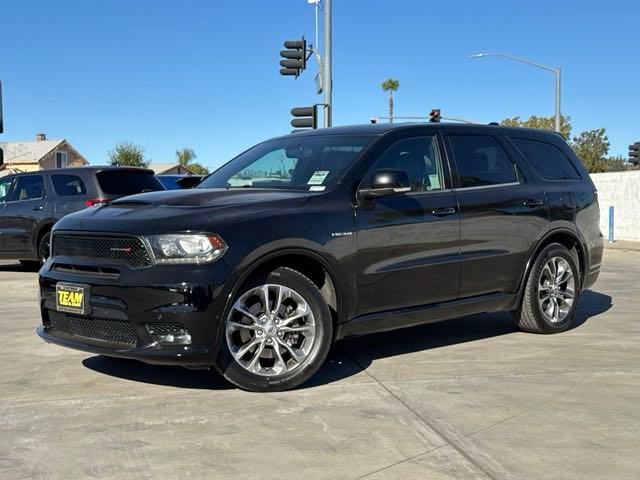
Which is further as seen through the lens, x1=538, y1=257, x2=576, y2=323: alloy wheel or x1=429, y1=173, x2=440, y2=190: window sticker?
x1=538, y1=257, x2=576, y2=323: alloy wheel

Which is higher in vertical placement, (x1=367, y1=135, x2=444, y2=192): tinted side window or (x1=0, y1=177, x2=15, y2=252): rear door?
(x1=367, y1=135, x2=444, y2=192): tinted side window

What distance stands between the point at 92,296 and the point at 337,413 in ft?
5.47

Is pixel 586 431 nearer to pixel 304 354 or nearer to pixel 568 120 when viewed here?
pixel 304 354

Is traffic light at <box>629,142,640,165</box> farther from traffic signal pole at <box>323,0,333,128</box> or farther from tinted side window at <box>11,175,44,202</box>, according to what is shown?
tinted side window at <box>11,175,44,202</box>

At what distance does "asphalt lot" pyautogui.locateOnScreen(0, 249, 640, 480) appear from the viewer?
3.60 meters

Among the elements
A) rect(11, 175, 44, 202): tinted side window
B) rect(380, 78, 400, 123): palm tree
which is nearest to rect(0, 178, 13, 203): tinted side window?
rect(11, 175, 44, 202): tinted side window

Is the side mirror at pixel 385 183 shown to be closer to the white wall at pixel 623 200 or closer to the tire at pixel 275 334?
the tire at pixel 275 334

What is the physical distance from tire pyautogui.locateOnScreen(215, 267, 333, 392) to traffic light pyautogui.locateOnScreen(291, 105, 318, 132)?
1048 centimetres

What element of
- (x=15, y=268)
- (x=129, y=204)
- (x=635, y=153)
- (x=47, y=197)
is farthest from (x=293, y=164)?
(x=635, y=153)

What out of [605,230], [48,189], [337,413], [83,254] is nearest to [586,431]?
[337,413]

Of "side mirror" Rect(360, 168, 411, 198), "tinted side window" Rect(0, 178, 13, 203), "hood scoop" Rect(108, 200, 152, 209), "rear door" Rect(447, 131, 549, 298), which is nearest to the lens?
"hood scoop" Rect(108, 200, 152, 209)

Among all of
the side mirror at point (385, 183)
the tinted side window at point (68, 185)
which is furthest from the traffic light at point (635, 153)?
the side mirror at point (385, 183)

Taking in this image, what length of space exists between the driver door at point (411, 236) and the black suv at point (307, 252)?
11mm

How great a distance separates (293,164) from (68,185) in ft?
23.5
